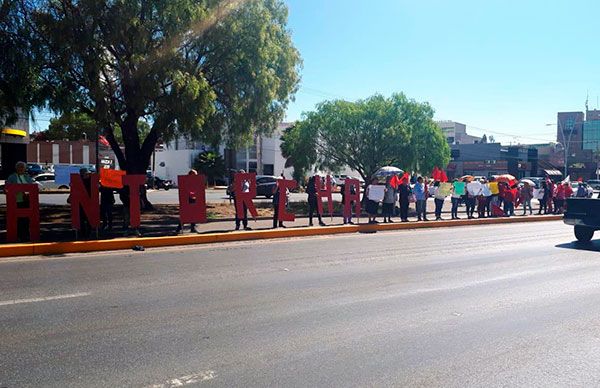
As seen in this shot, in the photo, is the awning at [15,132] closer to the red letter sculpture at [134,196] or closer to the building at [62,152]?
the red letter sculpture at [134,196]

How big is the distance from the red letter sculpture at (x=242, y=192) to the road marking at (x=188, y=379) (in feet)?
36.4

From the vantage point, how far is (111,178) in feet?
46.4

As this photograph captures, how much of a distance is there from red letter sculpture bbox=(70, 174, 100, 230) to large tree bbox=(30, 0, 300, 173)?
3.96 meters

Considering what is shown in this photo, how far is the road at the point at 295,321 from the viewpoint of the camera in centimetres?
450

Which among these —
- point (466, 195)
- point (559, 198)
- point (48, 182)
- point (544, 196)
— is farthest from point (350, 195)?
point (48, 182)

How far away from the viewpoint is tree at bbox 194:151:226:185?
55.7m

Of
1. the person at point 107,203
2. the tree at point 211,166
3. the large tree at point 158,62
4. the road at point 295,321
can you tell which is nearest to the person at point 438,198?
the large tree at point 158,62

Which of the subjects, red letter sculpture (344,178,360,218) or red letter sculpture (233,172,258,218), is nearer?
red letter sculpture (233,172,258,218)

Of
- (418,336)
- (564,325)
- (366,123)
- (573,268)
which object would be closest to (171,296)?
(418,336)

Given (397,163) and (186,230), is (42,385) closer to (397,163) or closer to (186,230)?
(186,230)

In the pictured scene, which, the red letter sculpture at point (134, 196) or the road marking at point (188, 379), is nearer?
the road marking at point (188, 379)

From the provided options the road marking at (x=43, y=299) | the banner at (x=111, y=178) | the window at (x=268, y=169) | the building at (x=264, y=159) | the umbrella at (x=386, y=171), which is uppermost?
the building at (x=264, y=159)

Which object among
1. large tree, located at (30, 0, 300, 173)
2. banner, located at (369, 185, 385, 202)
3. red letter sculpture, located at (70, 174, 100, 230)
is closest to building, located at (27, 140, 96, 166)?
large tree, located at (30, 0, 300, 173)

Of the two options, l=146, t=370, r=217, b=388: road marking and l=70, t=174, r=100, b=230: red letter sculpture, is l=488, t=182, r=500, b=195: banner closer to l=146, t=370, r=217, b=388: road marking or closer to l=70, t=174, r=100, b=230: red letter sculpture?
l=70, t=174, r=100, b=230: red letter sculpture
